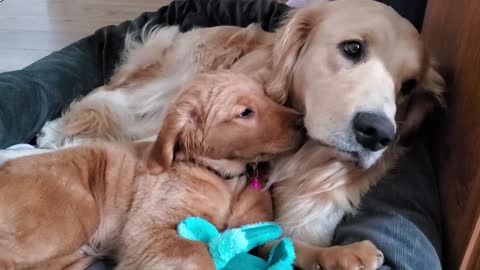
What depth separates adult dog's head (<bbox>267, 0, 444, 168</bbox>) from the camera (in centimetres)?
121

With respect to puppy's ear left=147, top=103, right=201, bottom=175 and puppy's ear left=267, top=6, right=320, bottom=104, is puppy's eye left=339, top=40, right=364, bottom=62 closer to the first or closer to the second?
puppy's ear left=267, top=6, right=320, bottom=104

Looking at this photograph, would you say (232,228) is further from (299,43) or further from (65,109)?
(65,109)

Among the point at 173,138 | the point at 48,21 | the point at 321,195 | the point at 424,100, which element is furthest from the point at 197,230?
the point at 48,21

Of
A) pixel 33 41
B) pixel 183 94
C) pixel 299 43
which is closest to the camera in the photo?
pixel 183 94

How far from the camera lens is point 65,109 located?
223 cm

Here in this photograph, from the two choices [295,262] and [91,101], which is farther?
[91,101]

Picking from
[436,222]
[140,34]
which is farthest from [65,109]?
[436,222]

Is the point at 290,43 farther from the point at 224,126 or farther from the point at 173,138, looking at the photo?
the point at 173,138

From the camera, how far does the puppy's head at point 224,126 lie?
135 cm

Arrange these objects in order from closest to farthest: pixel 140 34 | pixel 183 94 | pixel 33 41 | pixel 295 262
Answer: pixel 295 262
pixel 183 94
pixel 140 34
pixel 33 41

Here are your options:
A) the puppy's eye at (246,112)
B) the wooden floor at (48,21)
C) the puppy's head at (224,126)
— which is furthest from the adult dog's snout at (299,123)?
the wooden floor at (48,21)

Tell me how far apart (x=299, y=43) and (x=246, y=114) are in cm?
30

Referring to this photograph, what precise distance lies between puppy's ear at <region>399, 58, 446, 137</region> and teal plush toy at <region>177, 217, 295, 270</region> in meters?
0.49

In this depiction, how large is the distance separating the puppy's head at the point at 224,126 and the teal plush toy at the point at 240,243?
0.17 meters
